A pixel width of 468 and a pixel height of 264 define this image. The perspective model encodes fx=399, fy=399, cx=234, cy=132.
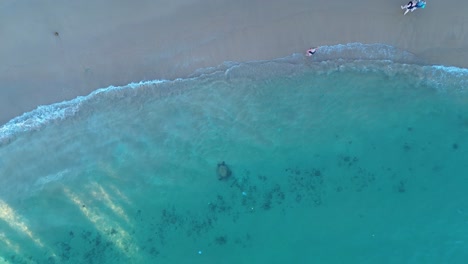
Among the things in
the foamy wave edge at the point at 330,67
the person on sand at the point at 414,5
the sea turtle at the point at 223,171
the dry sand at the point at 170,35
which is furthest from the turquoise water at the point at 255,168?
the person on sand at the point at 414,5

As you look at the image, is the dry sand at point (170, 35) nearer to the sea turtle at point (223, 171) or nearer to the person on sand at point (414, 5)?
the person on sand at point (414, 5)

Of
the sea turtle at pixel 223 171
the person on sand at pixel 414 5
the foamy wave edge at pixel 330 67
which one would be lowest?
the sea turtle at pixel 223 171

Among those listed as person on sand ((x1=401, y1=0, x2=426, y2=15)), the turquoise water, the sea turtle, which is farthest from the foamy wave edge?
the sea turtle

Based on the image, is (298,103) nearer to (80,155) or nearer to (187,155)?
(187,155)

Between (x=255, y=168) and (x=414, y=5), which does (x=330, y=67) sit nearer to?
(x=414, y=5)

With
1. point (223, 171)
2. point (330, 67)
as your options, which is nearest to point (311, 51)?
point (330, 67)

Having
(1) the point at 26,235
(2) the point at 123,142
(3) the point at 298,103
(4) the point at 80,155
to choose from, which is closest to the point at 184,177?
(2) the point at 123,142

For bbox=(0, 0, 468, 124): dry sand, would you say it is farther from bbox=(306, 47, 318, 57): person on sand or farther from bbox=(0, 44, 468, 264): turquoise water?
bbox=(0, 44, 468, 264): turquoise water
